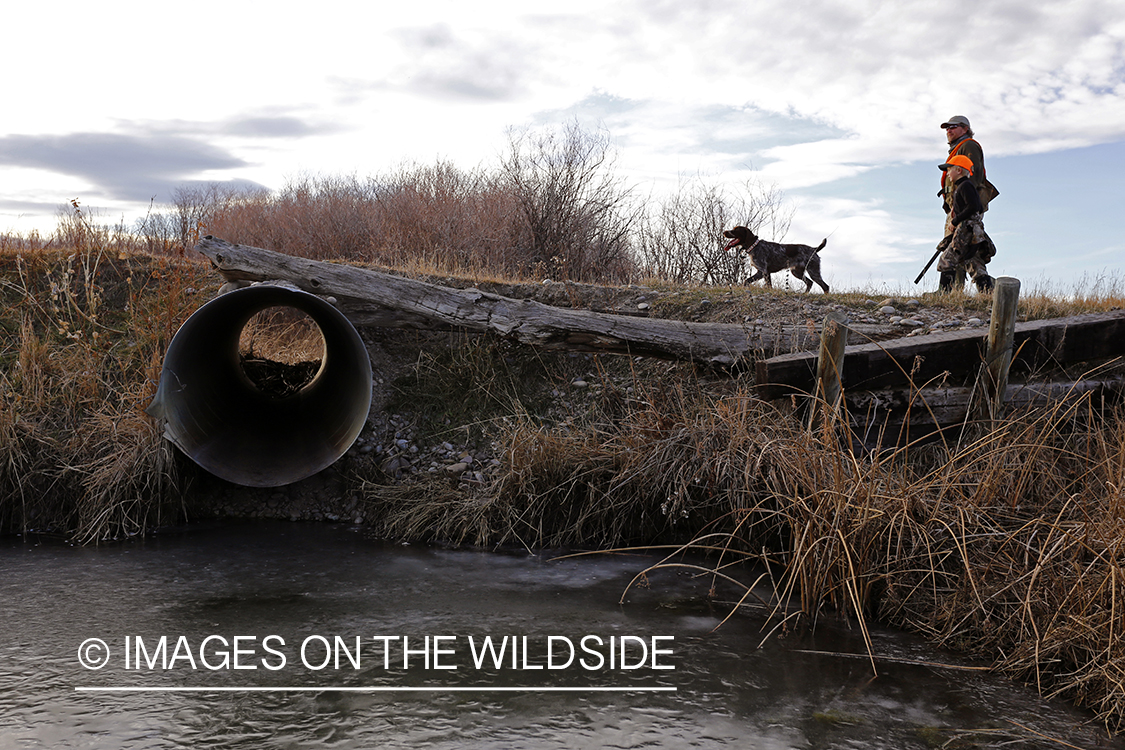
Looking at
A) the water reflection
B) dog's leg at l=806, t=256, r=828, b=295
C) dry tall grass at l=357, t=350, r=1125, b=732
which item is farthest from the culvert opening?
dog's leg at l=806, t=256, r=828, b=295

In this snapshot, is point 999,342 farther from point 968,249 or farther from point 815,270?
point 815,270

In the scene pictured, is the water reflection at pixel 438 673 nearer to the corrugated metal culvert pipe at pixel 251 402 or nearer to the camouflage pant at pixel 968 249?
the corrugated metal culvert pipe at pixel 251 402

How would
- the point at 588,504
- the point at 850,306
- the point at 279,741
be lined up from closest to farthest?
1. the point at 279,741
2. the point at 588,504
3. the point at 850,306

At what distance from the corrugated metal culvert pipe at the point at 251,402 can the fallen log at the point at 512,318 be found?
0.38m

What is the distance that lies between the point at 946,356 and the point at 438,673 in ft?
13.8

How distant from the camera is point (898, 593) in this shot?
4.57 meters

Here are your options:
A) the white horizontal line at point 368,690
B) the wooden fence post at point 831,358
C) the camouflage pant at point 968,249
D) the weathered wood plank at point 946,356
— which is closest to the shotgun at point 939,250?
the camouflage pant at point 968,249

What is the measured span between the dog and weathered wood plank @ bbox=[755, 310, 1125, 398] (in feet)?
18.5

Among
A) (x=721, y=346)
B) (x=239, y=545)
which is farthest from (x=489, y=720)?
(x=721, y=346)

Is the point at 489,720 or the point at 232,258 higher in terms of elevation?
the point at 232,258

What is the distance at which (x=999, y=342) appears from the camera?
571 cm

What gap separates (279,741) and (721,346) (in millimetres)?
4512

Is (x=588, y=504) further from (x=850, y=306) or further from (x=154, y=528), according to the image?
(x=850, y=306)

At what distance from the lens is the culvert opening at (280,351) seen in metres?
8.28
